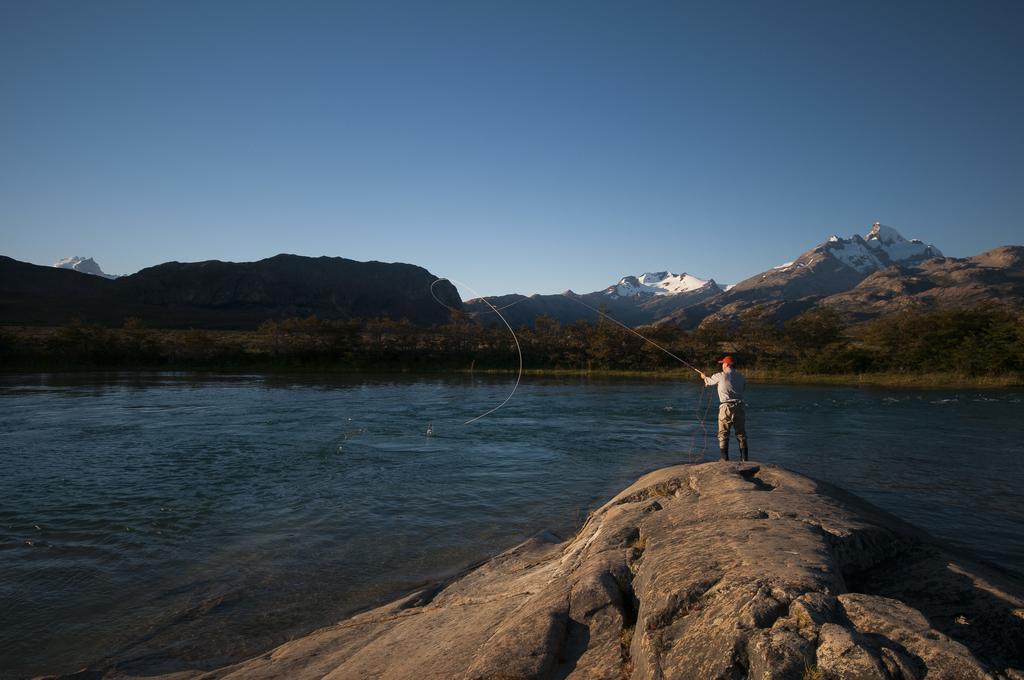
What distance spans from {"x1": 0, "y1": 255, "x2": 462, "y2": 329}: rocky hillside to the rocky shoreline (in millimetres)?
113886

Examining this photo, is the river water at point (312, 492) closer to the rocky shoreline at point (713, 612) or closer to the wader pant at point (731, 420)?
the rocky shoreline at point (713, 612)

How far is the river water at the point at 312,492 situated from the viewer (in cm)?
652

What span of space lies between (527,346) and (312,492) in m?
44.3

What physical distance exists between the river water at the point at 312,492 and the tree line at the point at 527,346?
55.2 ft

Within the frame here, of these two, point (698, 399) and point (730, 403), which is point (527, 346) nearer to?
point (698, 399)

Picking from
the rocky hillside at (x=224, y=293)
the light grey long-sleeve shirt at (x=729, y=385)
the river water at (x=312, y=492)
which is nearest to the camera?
the river water at (x=312, y=492)

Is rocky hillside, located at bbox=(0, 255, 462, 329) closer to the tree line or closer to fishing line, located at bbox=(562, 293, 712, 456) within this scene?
the tree line

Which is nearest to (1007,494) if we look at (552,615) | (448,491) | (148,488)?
(448,491)

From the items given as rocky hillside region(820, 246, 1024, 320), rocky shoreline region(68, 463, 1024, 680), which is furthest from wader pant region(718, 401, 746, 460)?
rocky hillside region(820, 246, 1024, 320)

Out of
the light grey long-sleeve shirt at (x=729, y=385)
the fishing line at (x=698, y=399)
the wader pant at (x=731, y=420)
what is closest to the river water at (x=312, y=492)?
the fishing line at (x=698, y=399)

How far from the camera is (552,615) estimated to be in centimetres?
437

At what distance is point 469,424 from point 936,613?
1834 cm

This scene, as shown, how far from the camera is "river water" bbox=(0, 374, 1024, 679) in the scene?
652 centimetres

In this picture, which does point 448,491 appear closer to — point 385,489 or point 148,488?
point 385,489
